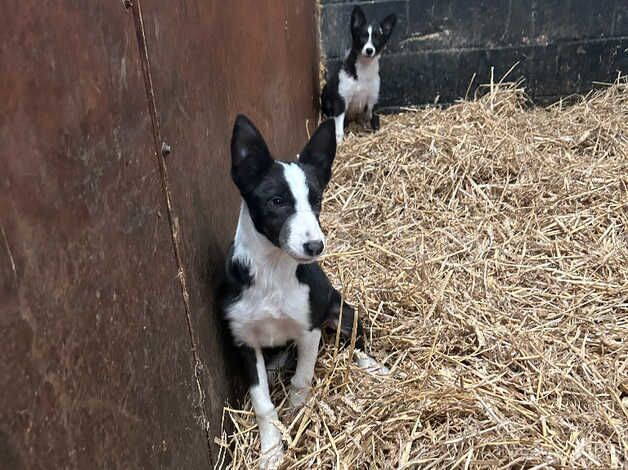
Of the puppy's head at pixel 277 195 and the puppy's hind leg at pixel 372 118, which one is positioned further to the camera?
the puppy's hind leg at pixel 372 118

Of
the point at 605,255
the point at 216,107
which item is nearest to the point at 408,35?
the point at 605,255

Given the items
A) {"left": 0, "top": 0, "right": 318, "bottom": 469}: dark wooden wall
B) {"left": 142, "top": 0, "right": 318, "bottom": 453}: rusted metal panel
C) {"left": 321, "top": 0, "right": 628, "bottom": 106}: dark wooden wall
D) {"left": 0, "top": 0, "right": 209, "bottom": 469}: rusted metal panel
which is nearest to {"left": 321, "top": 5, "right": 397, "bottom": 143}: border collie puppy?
{"left": 321, "top": 0, "right": 628, "bottom": 106}: dark wooden wall

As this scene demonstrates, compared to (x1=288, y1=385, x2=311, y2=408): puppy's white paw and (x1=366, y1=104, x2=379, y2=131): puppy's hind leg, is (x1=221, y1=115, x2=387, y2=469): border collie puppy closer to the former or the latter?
(x1=288, y1=385, x2=311, y2=408): puppy's white paw

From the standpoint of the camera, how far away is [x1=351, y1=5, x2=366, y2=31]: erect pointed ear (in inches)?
215

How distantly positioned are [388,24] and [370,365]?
3.95 m

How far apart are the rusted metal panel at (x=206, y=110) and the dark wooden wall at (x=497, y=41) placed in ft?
9.62

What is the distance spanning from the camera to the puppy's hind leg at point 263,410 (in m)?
2.22

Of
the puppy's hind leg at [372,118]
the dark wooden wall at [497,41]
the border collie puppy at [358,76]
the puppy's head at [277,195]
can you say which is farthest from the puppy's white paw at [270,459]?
the dark wooden wall at [497,41]

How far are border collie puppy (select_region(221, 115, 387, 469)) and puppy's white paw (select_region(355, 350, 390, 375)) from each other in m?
0.01

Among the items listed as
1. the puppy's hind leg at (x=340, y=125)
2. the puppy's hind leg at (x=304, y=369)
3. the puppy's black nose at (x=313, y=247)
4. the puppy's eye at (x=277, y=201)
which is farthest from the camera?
the puppy's hind leg at (x=340, y=125)

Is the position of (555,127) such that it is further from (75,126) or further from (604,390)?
(75,126)

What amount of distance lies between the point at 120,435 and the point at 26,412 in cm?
41

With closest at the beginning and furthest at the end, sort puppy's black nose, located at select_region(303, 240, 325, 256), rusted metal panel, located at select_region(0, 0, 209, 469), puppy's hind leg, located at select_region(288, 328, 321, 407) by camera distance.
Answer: rusted metal panel, located at select_region(0, 0, 209, 469) → puppy's black nose, located at select_region(303, 240, 325, 256) → puppy's hind leg, located at select_region(288, 328, 321, 407)

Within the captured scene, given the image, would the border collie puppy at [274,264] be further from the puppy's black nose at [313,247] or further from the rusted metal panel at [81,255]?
the rusted metal panel at [81,255]
